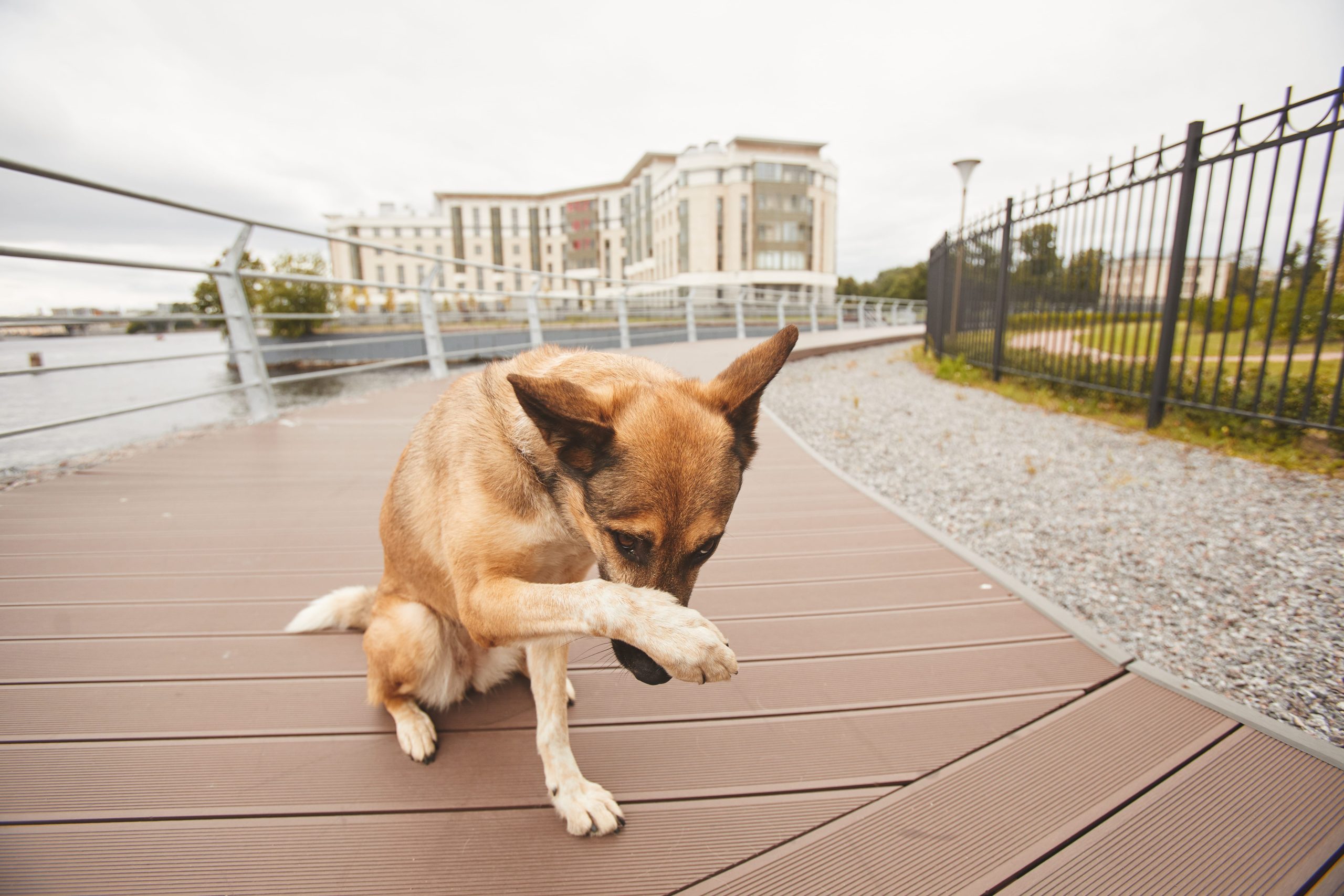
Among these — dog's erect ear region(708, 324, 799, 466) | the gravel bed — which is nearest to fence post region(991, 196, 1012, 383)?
the gravel bed

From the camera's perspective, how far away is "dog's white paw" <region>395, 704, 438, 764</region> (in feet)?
5.29

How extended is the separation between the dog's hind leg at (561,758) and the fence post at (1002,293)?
315 inches

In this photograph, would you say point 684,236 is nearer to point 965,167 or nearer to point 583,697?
point 965,167

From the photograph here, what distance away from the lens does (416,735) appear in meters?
1.63

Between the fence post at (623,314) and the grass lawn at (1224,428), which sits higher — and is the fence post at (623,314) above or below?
above

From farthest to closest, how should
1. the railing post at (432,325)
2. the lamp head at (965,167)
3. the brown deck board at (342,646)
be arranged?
the lamp head at (965,167)
the railing post at (432,325)
the brown deck board at (342,646)

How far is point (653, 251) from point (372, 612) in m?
70.7

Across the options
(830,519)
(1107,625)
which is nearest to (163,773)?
(830,519)

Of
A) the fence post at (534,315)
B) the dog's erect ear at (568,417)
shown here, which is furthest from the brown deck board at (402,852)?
the fence post at (534,315)

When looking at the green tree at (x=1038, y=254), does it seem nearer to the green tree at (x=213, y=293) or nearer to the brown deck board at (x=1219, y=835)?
the brown deck board at (x=1219, y=835)

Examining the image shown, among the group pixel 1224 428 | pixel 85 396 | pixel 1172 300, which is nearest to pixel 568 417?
pixel 1224 428

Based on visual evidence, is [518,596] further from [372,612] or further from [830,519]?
[830,519]

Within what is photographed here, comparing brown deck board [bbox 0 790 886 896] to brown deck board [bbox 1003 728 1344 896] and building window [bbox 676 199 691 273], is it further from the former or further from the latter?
building window [bbox 676 199 691 273]

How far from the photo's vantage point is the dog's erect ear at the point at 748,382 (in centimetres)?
154
